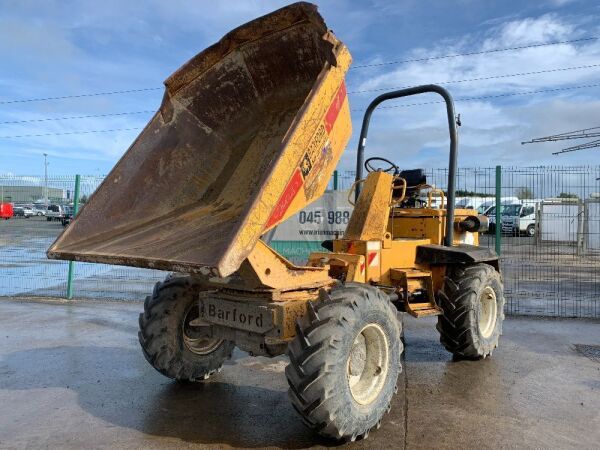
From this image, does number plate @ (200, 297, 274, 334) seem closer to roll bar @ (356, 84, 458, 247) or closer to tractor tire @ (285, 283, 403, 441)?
tractor tire @ (285, 283, 403, 441)

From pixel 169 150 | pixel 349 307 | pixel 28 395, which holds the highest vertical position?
pixel 169 150

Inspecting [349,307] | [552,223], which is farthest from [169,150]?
[552,223]

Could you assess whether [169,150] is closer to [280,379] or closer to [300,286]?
[300,286]

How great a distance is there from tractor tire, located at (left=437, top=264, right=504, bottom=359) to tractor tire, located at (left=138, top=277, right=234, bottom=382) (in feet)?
8.80

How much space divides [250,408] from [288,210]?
1960mm

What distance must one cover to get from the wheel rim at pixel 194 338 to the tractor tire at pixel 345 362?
5.69 feet

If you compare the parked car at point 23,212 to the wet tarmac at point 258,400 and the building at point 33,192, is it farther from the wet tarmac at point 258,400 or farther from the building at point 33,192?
the wet tarmac at point 258,400

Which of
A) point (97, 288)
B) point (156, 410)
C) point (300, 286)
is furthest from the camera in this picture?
point (97, 288)

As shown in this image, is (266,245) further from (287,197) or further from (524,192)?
(524,192)

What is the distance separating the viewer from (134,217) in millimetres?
4656

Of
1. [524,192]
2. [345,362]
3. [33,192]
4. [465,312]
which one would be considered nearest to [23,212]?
[33,192]

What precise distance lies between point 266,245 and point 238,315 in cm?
63

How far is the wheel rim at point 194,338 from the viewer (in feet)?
17.0

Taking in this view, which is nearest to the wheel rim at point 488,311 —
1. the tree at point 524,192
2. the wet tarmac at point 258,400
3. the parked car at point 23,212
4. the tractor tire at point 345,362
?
the wet tarmac at point 258,400
